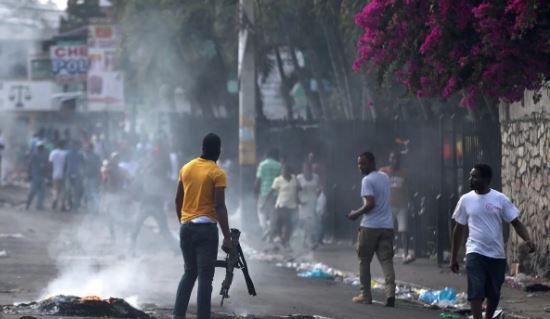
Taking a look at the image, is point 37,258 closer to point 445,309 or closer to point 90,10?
point 445,309

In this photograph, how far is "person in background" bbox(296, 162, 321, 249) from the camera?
2148cm

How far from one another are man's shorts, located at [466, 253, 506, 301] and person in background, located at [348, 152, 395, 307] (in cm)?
280

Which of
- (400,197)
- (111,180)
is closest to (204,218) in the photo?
(400,197)

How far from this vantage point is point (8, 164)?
4784 centimetres

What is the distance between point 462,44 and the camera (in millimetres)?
14711

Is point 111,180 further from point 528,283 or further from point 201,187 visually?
point 201,187

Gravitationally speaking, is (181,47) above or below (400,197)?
above

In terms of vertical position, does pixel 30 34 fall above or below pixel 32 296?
above

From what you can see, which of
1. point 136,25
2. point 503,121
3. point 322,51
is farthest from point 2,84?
point 503,121

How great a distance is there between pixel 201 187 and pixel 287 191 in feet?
34.9

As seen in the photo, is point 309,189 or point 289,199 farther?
point 309,189

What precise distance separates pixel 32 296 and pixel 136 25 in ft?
59.6

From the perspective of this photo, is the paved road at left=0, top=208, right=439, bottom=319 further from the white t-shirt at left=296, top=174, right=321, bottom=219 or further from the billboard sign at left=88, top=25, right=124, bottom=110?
the billboard sign at left=88, top=25, right=124, bottom=110

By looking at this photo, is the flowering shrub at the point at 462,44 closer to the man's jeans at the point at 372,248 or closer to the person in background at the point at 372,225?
the person in background at the point at 372,225
